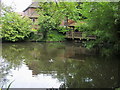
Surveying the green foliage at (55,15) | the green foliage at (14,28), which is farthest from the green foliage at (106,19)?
the green foliage at (14,28)

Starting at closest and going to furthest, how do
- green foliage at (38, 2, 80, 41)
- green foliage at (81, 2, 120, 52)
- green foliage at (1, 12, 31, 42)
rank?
1. green foliage at (81, 2, 120, 52)
2. green foliage at (1, 12, 31, 42)
3. green foliage at (38, 2, 80, 41)

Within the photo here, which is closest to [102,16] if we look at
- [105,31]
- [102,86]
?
[105,31]

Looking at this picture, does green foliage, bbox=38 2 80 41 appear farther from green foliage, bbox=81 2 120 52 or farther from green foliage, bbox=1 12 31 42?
green foliage, bbox=81 2 120 52

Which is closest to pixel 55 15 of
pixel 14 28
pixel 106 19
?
pixel 14 28

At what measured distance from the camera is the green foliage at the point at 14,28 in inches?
720

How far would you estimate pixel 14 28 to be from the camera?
742 inches

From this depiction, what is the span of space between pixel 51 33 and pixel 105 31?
15147mm

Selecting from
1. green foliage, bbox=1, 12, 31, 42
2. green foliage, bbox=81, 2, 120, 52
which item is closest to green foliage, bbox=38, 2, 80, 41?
green foliage, bbox=1, 12, 31, 42

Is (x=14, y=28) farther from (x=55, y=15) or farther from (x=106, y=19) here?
(x=106, y=19)

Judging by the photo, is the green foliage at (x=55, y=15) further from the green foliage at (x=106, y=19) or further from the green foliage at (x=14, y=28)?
the green foliage at (x=106, y=19)

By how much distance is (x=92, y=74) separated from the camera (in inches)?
248

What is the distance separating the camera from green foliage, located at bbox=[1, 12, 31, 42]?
1828 cm

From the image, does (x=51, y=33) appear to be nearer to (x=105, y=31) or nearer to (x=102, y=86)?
(x=105, y=31)

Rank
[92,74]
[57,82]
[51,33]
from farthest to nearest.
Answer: [51,33] → [92,74] → [57,82]
